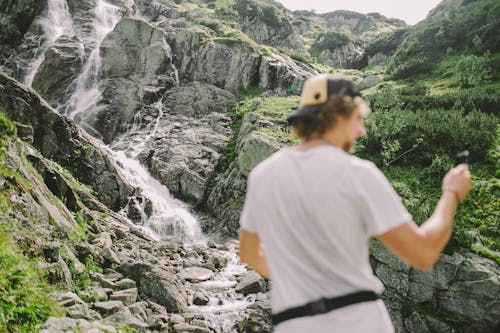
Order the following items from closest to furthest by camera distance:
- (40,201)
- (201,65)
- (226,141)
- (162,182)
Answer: (40,201) < (162,182) < (226,141) < (201,65)

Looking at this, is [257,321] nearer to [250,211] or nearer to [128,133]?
[250,211]

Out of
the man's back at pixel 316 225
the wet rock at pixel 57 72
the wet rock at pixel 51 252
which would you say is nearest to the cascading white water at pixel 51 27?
the wet rock at pixel 57 72

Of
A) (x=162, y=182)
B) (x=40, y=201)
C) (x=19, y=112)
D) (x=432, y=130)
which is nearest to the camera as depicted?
(x=40, y=201)

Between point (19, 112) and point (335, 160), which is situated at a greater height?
point (335, 160)

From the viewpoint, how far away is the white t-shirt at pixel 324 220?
6.15ft

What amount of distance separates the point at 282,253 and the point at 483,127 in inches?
831

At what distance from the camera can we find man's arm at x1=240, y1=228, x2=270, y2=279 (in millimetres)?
2441

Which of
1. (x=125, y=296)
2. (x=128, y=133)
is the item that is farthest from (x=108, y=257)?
(x=128, y=133)

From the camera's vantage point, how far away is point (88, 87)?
39.8m

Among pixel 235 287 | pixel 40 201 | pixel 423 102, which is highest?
pixel 423 102

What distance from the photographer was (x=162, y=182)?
28.6 metres

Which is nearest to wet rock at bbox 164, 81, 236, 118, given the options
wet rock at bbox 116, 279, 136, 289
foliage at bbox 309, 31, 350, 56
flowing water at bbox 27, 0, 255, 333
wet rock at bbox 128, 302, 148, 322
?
flowing water at bbox 27, 0, 255, 333

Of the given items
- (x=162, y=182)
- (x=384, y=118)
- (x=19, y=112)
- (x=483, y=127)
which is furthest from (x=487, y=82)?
(x=19, y=112)

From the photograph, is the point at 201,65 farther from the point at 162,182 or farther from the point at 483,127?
the point at 483,127
